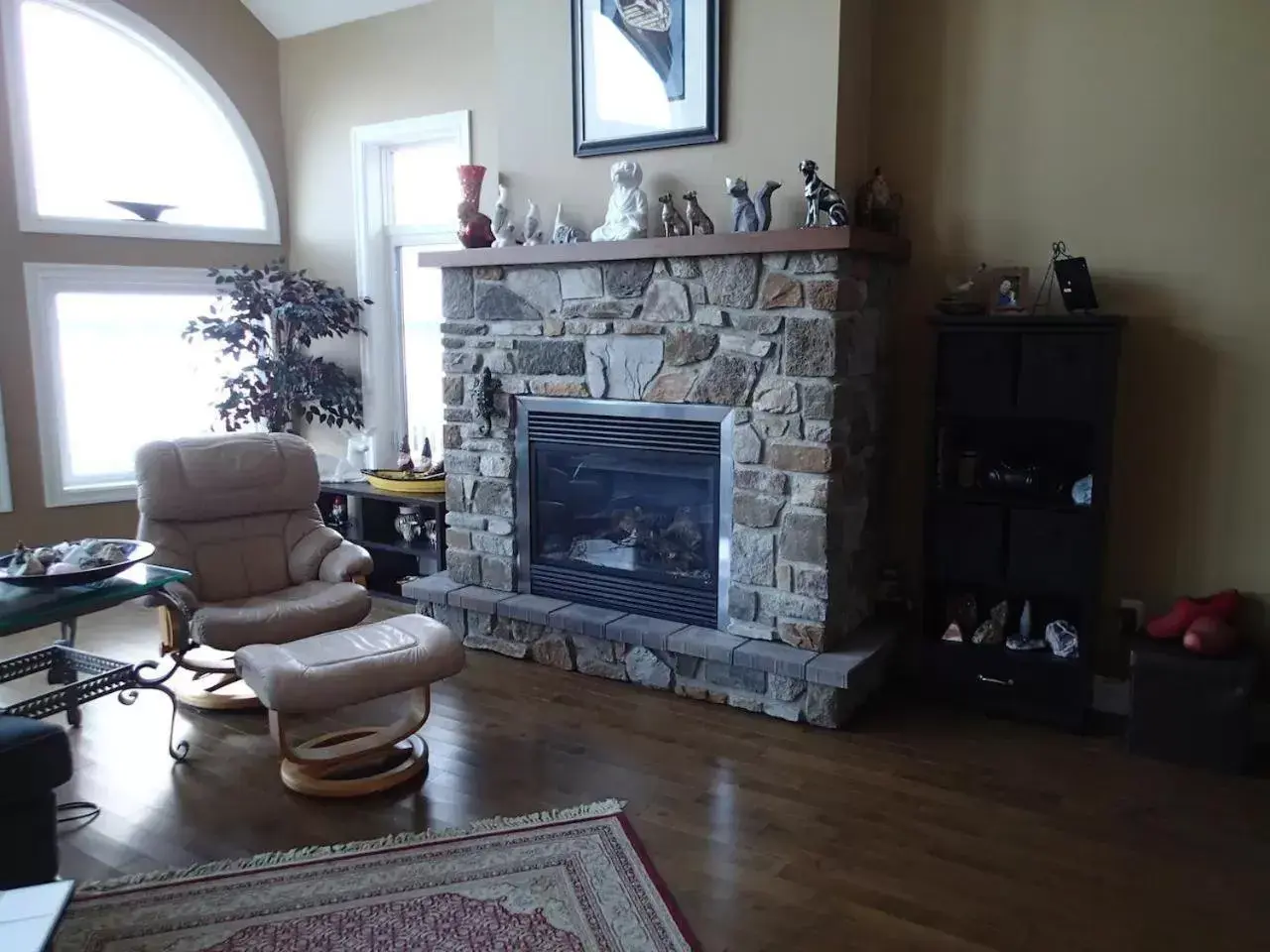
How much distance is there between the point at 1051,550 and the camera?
339 cm

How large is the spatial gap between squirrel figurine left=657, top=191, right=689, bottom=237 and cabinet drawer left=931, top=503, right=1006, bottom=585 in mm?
1389

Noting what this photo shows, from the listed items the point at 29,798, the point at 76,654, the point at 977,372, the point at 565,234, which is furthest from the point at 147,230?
the point at 977,372

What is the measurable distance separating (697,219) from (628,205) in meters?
0.32

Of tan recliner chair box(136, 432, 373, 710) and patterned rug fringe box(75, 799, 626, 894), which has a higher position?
tan recliner chair box(136, 432, 373, 710)

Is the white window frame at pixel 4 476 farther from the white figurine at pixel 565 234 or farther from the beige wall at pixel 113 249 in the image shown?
the white figurine at pixel 565 234

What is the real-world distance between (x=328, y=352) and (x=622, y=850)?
147 inches

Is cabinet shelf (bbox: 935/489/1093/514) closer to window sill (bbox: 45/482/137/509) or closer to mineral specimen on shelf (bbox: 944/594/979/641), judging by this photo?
mineral specimen on shelf (bbox: 944/594/979/641)

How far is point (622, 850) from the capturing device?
8.67 ft

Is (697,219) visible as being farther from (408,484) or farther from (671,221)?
(408,484)

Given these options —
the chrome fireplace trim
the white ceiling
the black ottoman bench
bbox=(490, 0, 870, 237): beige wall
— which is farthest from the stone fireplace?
the black ottoman bench

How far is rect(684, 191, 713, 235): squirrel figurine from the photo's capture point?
3.61 m

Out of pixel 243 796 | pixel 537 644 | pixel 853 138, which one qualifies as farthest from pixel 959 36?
pixel 243 796

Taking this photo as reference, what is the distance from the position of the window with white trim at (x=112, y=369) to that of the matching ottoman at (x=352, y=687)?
2593 millimetres

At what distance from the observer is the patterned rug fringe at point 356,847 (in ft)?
8.27
